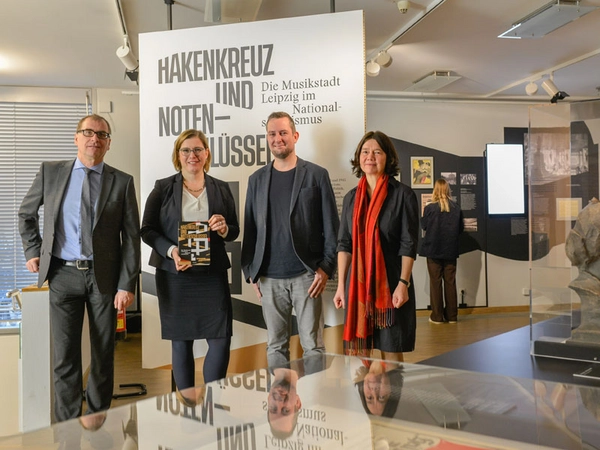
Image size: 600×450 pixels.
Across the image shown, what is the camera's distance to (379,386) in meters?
0.90

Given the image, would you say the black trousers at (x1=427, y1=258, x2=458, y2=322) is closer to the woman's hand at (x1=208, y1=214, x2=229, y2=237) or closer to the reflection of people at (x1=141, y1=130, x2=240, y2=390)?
the reflection of people at (x1=141, y1=130, x2=240, y2=390)

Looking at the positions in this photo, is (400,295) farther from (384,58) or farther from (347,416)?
(384,58)

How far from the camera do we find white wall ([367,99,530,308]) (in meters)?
7.86

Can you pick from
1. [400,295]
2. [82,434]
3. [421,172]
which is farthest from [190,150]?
[421,172]

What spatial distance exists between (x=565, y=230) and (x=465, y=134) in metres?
6.61

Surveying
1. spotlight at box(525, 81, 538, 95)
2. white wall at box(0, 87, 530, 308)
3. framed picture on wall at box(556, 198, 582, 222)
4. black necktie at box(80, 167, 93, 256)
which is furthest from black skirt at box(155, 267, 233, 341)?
spotlight at box(525, 81, 538, 95)

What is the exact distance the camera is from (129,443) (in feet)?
2.26

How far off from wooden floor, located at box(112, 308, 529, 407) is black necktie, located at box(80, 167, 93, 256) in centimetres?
118

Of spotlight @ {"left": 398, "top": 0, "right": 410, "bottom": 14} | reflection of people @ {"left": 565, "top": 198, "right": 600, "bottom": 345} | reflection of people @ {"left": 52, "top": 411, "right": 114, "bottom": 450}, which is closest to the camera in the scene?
reflection of people @ {"left": 52, "top": 411, "right": 114, "bottom": 450}

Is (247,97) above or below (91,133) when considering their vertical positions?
above

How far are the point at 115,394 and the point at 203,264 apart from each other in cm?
188

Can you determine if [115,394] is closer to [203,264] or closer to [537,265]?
[203,264]

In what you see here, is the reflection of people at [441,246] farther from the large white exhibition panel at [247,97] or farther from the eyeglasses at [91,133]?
the eyeglasses at [91,133]

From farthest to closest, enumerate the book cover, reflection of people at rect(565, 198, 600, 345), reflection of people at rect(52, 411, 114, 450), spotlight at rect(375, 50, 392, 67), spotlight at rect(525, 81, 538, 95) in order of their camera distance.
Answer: spotlight at rect(525, 81, 538, 95) < spotlight at rect(375, 50, 392, 67) < the book cover < reflection of people at rect(565, 198, 600, 345) < reflection of people at rect(52, 411, 114, 450)
